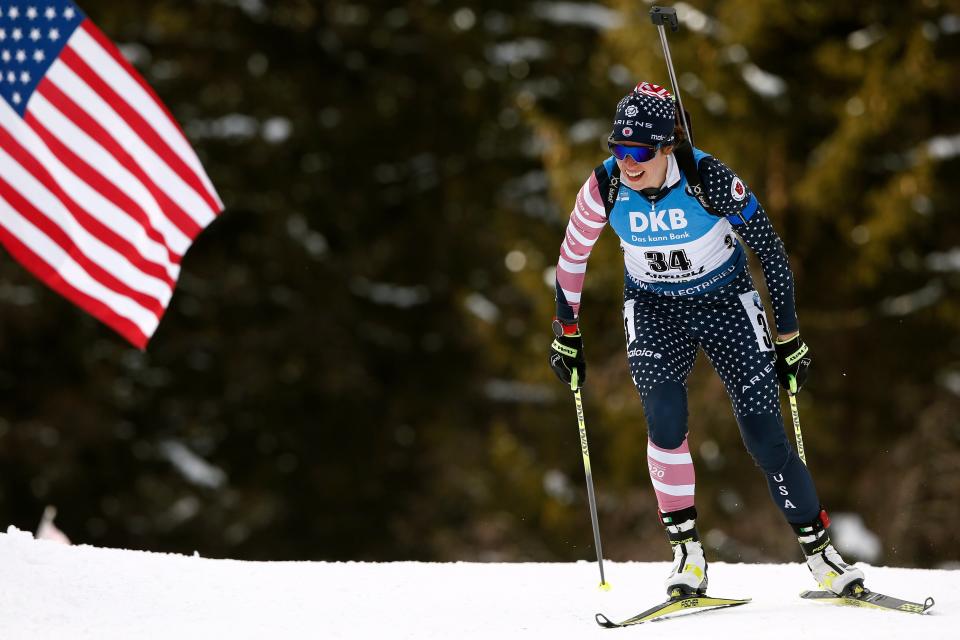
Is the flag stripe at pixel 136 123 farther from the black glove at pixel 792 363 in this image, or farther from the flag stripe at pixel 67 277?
the black glove at pixel 792 363

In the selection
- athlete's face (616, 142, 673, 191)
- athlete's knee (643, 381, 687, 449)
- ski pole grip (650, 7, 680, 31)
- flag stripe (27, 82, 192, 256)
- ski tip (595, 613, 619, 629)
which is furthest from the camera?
flag stripe (27, 82, 192, 256)

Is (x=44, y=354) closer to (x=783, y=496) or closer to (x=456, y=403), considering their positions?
(x=456, y=403)

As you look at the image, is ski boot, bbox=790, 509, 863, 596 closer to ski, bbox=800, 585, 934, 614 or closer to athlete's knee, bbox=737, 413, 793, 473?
ski, bbox=800, 585, 934, 614

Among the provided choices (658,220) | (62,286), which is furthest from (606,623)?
(62,286)

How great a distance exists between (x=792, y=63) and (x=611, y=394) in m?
4.20

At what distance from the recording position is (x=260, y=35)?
76.4 ft

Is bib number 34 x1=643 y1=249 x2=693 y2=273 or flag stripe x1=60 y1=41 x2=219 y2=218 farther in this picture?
flag stripe x1=60 y1=41 x2=219 y2=218

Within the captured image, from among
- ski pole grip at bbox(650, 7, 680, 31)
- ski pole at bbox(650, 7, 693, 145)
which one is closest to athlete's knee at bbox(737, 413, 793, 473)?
ski pole at bbox(650, 7, 693, 145)

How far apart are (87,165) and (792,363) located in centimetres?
376

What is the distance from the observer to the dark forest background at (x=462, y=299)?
49.5 ft

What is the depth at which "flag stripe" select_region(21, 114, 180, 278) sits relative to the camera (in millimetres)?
7137

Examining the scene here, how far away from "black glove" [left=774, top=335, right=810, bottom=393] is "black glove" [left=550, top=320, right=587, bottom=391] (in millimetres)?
852

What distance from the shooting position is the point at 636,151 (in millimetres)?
5383

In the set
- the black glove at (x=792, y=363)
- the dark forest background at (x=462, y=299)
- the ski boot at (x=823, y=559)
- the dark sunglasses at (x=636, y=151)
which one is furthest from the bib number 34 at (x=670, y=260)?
the dark forest background at (x=462, y=299)
